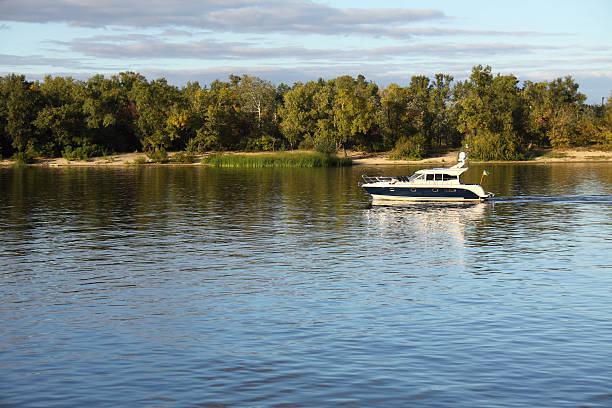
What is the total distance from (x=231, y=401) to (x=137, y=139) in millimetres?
136652

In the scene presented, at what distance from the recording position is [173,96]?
466ft

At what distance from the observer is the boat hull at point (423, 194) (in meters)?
58.0

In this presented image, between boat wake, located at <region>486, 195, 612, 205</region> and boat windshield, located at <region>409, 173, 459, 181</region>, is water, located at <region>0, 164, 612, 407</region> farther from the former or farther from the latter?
boat windshield, located at <region>409, 173, 459, 181</region>

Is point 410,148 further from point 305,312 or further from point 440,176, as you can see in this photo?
point 305,312

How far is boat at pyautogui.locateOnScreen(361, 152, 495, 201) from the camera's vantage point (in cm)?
5797

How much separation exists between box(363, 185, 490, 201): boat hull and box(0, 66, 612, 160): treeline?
69486mm

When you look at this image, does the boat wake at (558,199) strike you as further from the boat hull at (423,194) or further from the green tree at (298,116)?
the green tree at (298,116)

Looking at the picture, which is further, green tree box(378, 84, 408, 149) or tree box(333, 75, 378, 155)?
green tree box(378, 84, 408, 149)

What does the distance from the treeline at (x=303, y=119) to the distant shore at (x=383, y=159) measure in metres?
2.22

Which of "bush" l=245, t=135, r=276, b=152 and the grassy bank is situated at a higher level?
"bush" l=245, t=135, r=276, b=152

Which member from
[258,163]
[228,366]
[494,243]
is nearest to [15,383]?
[228,366]

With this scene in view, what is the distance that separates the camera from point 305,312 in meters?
21.5

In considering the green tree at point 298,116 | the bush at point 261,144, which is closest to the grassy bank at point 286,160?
the bush at point 261,144

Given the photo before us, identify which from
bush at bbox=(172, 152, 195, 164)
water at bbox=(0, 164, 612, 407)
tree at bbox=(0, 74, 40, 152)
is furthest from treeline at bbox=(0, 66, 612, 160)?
water at bbox=(0, 164, 612, 407)
